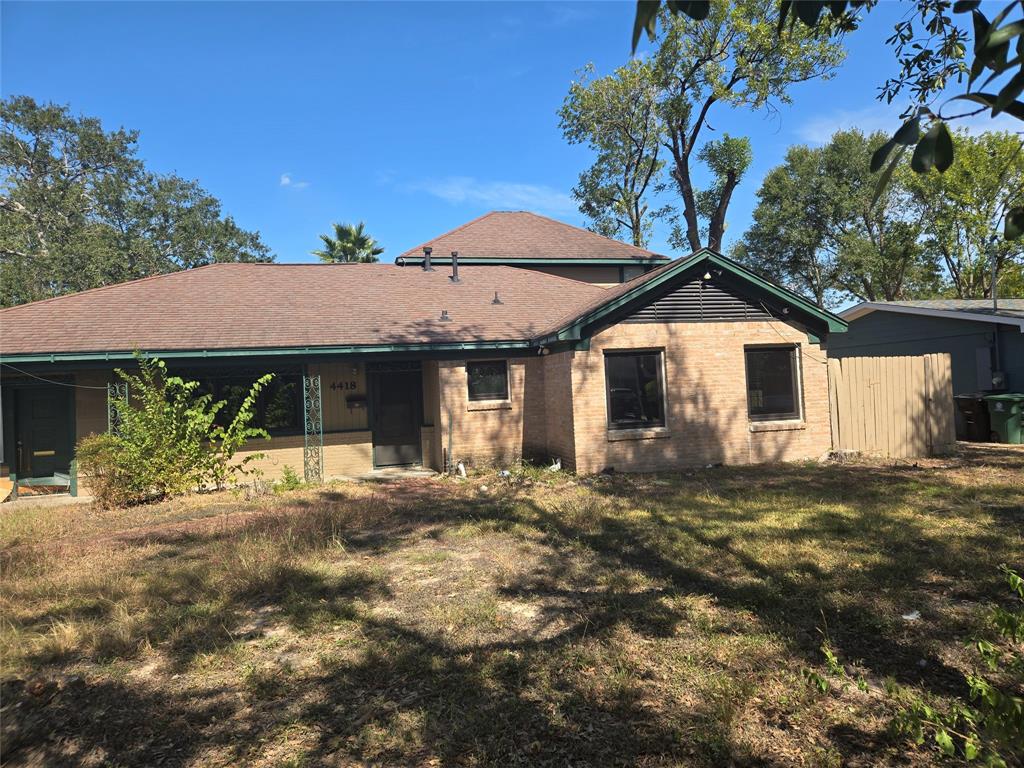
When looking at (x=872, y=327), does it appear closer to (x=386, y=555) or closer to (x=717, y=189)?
(x=717, y=189)

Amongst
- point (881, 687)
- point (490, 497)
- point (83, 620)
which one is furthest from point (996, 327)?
point (83, 620)

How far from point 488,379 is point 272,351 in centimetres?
494

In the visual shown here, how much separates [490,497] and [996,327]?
1643cm

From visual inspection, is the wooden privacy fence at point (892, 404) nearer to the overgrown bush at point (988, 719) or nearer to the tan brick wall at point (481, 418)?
the tan brick wall at point (481, 418)

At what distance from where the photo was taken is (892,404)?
1314 centimetres

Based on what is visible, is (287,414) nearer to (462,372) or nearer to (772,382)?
(462,372)

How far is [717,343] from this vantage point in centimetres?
1300

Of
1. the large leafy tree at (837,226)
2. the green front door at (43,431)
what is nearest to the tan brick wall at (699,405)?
the green front door at (43,431)

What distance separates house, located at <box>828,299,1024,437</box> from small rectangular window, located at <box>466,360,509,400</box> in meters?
12.9

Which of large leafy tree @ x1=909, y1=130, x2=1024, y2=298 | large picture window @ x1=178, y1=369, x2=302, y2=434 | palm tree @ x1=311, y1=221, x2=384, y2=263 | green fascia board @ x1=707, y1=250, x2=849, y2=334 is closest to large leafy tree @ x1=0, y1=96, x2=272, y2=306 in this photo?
palm tree @ x1=311, y1=221, x2=384, y2=263

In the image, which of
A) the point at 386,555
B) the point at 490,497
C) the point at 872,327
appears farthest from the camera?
the point at 872,327

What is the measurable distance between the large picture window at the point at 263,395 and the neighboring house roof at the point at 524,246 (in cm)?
794

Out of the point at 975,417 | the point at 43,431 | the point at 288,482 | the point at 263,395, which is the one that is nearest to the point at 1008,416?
the point at 975,417

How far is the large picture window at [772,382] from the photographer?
43.8ft
